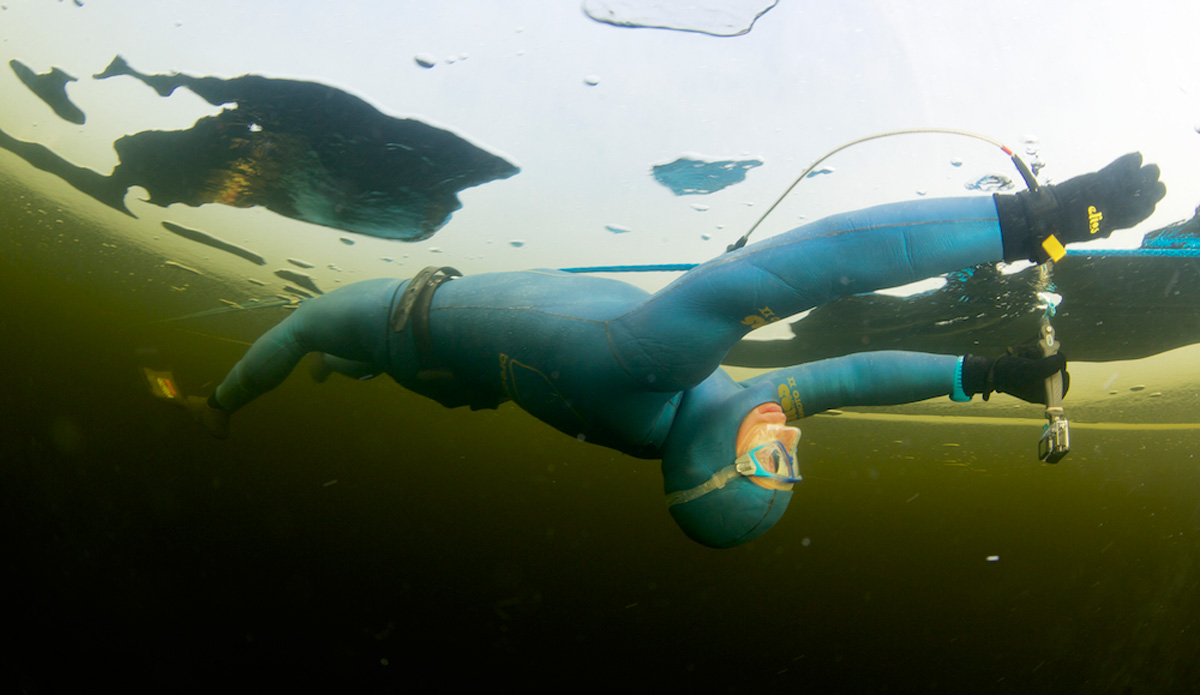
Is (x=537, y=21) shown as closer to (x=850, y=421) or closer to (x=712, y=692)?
(x=850, y=421)

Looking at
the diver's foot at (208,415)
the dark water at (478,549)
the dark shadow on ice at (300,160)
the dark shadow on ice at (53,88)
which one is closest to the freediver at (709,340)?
the diver's foot at (208,415)

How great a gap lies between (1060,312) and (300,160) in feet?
31.8

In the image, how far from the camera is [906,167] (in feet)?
13.3

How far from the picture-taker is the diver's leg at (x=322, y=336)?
278 cm

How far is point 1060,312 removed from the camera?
22.1 feet

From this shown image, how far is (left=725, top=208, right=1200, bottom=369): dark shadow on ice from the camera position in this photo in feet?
17.7

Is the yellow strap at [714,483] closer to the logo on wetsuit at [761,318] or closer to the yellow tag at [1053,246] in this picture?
the logo on wetsuit at [761,318]

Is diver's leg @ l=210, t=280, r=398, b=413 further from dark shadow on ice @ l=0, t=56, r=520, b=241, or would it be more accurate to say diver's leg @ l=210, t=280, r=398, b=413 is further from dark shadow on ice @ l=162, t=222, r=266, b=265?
dark shadow on ice @ l=162, t=222, r=266, b=265

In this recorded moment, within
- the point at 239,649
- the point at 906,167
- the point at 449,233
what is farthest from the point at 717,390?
the point at 239,649

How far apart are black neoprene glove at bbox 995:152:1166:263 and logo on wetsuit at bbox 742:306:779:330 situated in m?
0.64

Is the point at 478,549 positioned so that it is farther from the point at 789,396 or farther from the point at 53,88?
the point at 789,396

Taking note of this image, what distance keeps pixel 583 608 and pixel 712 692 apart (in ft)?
17.1

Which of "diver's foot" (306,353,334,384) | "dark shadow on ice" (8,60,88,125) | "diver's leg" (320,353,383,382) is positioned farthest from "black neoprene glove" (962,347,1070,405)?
"dark shadow on ice" (8,60,88,125)

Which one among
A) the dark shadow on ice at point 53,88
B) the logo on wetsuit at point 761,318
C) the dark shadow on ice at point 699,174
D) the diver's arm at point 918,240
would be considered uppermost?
the dark shadow on ice at point 699,174
